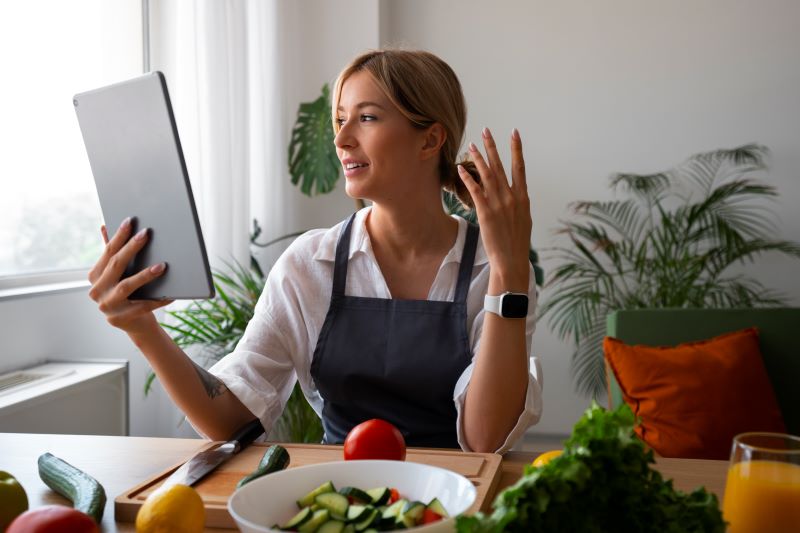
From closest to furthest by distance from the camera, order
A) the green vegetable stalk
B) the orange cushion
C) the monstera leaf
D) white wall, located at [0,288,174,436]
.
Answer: the green vegetable stalk, the orange cushion, white wall, located at [0,288,174,436], the monstera leaf

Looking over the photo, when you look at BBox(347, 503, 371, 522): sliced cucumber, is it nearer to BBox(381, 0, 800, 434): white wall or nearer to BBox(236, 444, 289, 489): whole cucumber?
BBox(236, 444, 289, 489): whole cucumber

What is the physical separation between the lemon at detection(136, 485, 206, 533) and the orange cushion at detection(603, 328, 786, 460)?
186 centimetres

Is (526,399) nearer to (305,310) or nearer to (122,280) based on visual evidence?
(305,310)

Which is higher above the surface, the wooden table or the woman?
the woman

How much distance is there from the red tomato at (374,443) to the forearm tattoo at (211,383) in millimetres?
455

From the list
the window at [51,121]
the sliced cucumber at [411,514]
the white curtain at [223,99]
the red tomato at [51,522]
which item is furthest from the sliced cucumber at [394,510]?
the white curtain at [223,99]

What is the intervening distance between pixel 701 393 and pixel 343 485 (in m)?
1.81

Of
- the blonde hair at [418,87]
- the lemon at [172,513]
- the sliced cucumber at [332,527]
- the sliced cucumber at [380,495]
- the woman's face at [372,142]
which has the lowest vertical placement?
the lemon at [172,513]

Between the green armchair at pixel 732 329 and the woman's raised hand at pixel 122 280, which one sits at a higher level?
the woman's raised hand at pixel 122 280

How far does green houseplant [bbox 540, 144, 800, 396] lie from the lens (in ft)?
12.3

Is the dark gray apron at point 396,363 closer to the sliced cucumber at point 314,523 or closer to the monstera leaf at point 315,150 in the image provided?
the sliced cucumber at point 314,523

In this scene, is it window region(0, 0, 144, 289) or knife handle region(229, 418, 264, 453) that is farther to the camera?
window region(0, 0, 144, 289)

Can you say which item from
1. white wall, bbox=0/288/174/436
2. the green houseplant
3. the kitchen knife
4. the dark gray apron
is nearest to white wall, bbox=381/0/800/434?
the green houseplant

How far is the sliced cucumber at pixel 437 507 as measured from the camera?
0.86m
